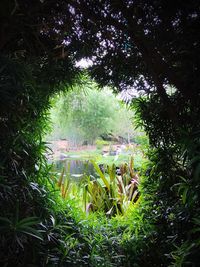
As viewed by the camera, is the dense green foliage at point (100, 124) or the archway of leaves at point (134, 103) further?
the dense green foliage at point (100, 124)

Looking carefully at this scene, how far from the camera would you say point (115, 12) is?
3.88 feet

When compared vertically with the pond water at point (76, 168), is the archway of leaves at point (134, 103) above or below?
above

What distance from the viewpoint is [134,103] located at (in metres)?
1.45

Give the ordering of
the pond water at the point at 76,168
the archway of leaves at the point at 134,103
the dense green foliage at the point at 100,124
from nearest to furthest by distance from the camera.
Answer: the archway of leaves at the point at 134,103, the pond water at the point at 76,168, the dense green foliage at the point at 100,124

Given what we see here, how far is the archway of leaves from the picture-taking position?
92 centimetres

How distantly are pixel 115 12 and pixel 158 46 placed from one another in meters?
0.27

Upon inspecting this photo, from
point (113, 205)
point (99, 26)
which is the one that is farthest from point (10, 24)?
point (113, 205)

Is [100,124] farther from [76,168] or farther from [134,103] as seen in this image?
[134,103]

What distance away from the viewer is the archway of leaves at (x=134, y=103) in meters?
0.92

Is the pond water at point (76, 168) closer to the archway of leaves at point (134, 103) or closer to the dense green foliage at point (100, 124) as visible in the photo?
the dense green foliage at point (100, 124)

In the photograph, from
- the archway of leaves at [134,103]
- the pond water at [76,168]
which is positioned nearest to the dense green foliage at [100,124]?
the pond water at [76,168]

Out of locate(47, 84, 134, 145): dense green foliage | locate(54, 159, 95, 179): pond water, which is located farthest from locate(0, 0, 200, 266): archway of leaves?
locate(47, 84, 134, 145): dense green foliage

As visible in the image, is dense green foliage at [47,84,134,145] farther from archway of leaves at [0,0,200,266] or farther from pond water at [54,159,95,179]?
archway of leaves at [0,0,200,266]

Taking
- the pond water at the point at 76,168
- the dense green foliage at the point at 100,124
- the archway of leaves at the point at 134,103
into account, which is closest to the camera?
the archway of leaves at the point at 134,103
